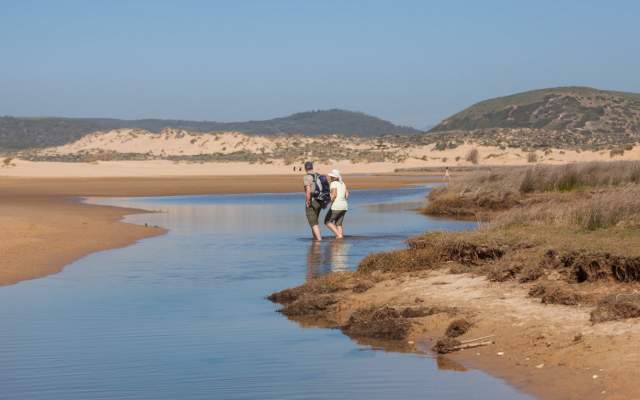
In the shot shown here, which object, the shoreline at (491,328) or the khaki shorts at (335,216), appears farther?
the khaki shorts at (335,216)

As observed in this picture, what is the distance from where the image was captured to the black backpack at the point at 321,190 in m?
A: 20.3

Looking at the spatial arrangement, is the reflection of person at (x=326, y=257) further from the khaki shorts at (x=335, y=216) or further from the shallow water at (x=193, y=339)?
the khaki shorts at (x=335, y=216)

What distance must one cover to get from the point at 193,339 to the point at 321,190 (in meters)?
10.3

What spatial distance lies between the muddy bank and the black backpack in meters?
5.93

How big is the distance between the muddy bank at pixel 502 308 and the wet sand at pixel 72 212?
548 centimetres

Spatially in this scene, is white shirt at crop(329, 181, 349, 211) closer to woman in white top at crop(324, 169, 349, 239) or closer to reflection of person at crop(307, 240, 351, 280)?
woman in white top at crop(324, 169, 349, 239)

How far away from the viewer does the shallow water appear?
834cm

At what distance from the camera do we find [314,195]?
2028 cm

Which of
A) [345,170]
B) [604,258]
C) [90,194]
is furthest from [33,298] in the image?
[345,170]

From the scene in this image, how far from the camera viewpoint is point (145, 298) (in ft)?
43.1

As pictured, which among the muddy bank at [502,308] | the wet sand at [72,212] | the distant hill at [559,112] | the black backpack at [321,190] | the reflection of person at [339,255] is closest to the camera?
the muddy bank at [502,308]

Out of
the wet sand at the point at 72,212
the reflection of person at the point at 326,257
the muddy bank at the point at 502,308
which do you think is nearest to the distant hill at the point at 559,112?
the wet sand at the point at 72,212

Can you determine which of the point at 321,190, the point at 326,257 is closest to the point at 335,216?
the point at 321,190

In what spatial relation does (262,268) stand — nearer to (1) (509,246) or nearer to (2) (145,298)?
(2) (145,298)
